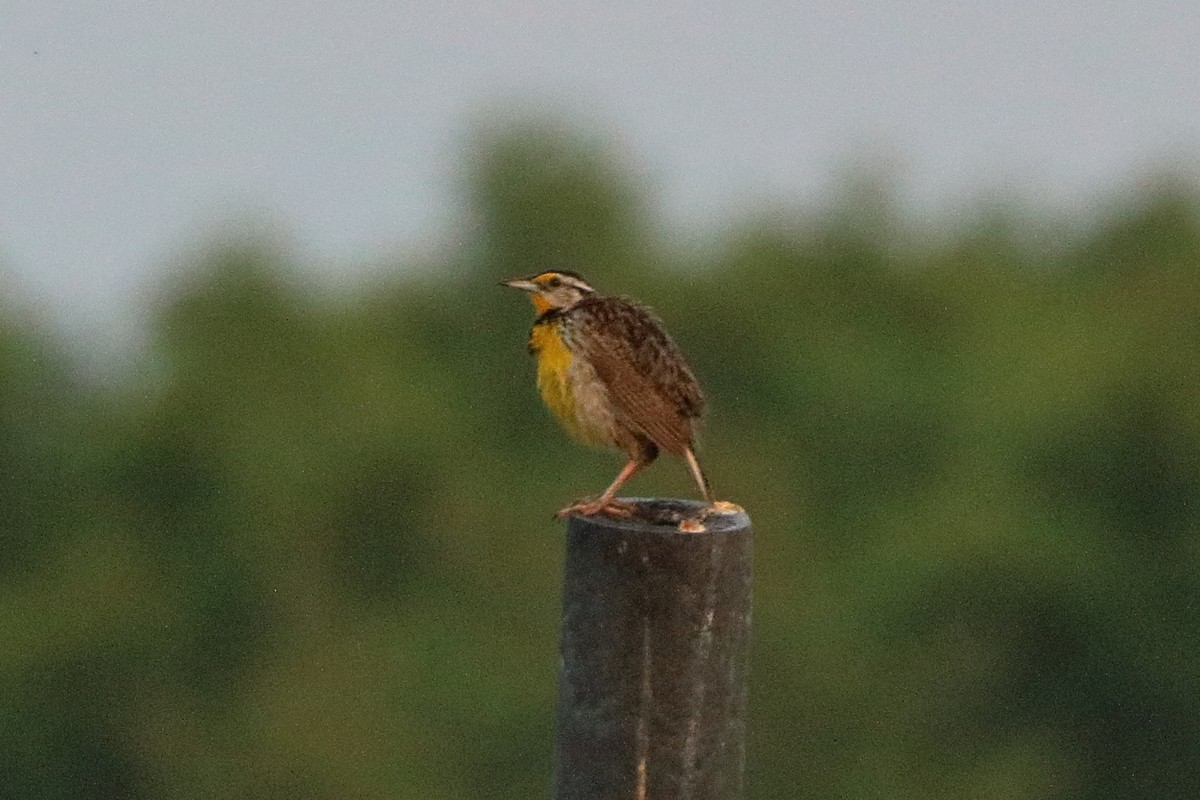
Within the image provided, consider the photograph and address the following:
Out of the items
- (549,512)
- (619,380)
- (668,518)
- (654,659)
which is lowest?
(549,512)

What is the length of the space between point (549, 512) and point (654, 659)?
7023cm

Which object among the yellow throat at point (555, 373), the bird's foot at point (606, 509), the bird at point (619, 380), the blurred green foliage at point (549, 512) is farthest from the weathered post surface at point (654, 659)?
the blurred green foliage at point (549, 512)

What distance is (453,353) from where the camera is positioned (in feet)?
307

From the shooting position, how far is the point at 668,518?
26.7 feet

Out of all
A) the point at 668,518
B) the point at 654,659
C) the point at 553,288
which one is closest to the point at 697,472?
the point at 668,518

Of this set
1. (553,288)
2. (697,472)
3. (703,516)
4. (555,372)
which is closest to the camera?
(703,516)

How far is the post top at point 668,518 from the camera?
25.5 ft

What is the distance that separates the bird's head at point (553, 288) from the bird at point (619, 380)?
0.47m

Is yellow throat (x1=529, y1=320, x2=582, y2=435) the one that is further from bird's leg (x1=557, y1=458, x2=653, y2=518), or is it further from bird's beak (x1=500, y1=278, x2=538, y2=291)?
bird's leg (x1=557, y1=458, x2=653, y2=518)

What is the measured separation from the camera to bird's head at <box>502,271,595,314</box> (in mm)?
11914

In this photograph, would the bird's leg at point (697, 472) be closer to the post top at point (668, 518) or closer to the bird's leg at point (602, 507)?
the bird's leg at point (602, 507)

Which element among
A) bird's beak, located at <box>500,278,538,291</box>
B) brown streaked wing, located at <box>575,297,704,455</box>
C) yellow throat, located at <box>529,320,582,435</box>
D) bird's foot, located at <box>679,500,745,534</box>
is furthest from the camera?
bird's beak, located at <box>500,278,538,291</box>

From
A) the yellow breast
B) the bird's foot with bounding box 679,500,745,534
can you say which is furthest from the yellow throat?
the bird's foot with bounding box 679,500,745,534

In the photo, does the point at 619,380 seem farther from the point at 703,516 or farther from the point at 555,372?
the point at 703,516
